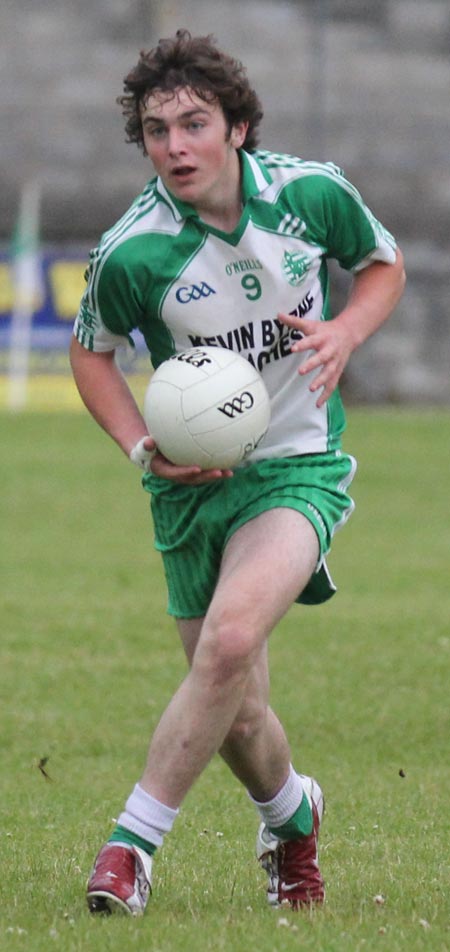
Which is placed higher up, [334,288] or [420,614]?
[420,614]

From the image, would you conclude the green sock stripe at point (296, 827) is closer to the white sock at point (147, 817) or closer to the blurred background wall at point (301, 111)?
the white sock at point (147, 817)

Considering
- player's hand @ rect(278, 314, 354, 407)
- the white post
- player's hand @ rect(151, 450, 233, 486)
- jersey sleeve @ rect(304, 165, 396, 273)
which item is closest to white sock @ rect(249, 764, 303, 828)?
player's hand @ rect(151, 450, 233, 486)

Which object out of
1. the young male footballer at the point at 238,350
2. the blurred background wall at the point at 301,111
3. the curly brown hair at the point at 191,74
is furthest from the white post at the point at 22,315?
the curly brown hair at the point at 191,74

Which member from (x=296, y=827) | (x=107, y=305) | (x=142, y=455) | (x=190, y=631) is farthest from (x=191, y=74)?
(x=296, y=827)

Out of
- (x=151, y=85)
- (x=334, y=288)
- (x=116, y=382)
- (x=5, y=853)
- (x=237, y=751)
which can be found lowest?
(x=334, y=288)

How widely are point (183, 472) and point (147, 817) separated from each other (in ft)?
3.11

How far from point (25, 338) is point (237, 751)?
2097cm

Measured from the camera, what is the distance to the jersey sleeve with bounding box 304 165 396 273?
5336 mm

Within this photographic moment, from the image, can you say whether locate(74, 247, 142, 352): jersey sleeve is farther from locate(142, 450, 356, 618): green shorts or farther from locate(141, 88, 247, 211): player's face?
locate(142, 450, 356, 618): green shorts

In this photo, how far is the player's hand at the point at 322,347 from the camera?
509cm

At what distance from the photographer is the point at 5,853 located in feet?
19.6

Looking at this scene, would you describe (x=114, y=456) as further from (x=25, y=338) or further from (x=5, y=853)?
(x=5, y=853)

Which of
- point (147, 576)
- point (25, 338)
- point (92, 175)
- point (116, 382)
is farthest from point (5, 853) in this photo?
point (92, 175)

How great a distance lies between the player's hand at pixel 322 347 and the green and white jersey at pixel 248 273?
0.18 metres
